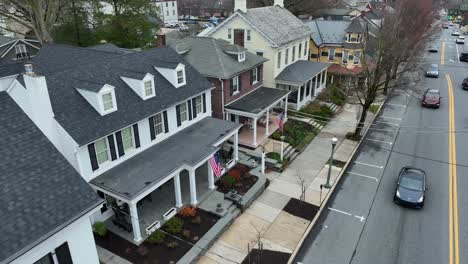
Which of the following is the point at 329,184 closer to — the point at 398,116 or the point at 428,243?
the point at 428,243

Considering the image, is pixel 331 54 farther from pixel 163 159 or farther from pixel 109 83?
pixel 109 83

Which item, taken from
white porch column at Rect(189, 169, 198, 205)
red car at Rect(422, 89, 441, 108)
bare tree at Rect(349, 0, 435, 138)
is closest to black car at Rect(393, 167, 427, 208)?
bare tree at Rect(349, 0, 435, 138)

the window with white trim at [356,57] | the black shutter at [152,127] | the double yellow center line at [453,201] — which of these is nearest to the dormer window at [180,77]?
the black shutter at [152,127]

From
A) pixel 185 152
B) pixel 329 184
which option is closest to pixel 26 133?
pixel 185 152

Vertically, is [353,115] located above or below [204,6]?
below

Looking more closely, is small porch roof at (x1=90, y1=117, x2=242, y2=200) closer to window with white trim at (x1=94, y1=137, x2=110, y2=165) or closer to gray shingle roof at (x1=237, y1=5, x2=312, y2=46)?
window with white trim at (x1=94, y1=137, x2=110, y2=165)

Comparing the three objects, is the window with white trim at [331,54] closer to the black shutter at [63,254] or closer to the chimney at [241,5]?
the chimney at [241,5]
